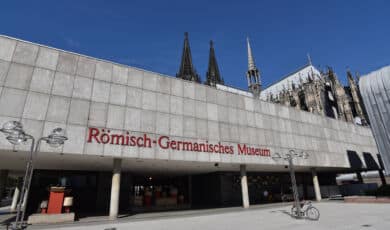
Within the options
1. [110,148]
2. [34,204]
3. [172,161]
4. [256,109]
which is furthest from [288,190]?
[34,204]

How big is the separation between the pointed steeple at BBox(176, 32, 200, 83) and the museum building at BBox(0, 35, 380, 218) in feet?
194

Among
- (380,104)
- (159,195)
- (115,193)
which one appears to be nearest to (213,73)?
(380,104)

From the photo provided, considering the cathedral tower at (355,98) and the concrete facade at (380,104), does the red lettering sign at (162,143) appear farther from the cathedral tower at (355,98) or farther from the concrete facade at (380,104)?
the cathedral tower at (355,98)

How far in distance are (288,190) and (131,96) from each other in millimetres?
27481

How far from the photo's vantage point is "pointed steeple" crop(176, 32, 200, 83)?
87.9 m

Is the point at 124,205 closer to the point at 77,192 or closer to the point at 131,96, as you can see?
the point at 77,192

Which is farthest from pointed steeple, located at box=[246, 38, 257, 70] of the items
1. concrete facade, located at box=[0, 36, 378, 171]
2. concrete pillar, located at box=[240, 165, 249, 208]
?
concrete pillar, located at box=[240, 165, 249, 208]

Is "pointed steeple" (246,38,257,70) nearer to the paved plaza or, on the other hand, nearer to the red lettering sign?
the red lettering sign

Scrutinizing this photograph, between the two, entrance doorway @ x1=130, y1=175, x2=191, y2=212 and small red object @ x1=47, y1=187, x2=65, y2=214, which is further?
entrance doorway @ x1=130, y1=175, x2=191, y2=212

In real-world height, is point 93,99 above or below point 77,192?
above

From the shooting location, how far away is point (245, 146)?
23391 millimetres

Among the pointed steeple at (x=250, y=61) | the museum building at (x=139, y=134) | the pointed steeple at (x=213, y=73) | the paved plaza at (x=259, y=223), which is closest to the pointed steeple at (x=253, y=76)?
the pointed steeple at (x=250, y=61)

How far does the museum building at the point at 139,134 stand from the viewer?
50.7ft

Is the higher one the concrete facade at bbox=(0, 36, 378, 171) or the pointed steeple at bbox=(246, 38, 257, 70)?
the pointed steeple at bbox=(246, 38, 257, 70)
